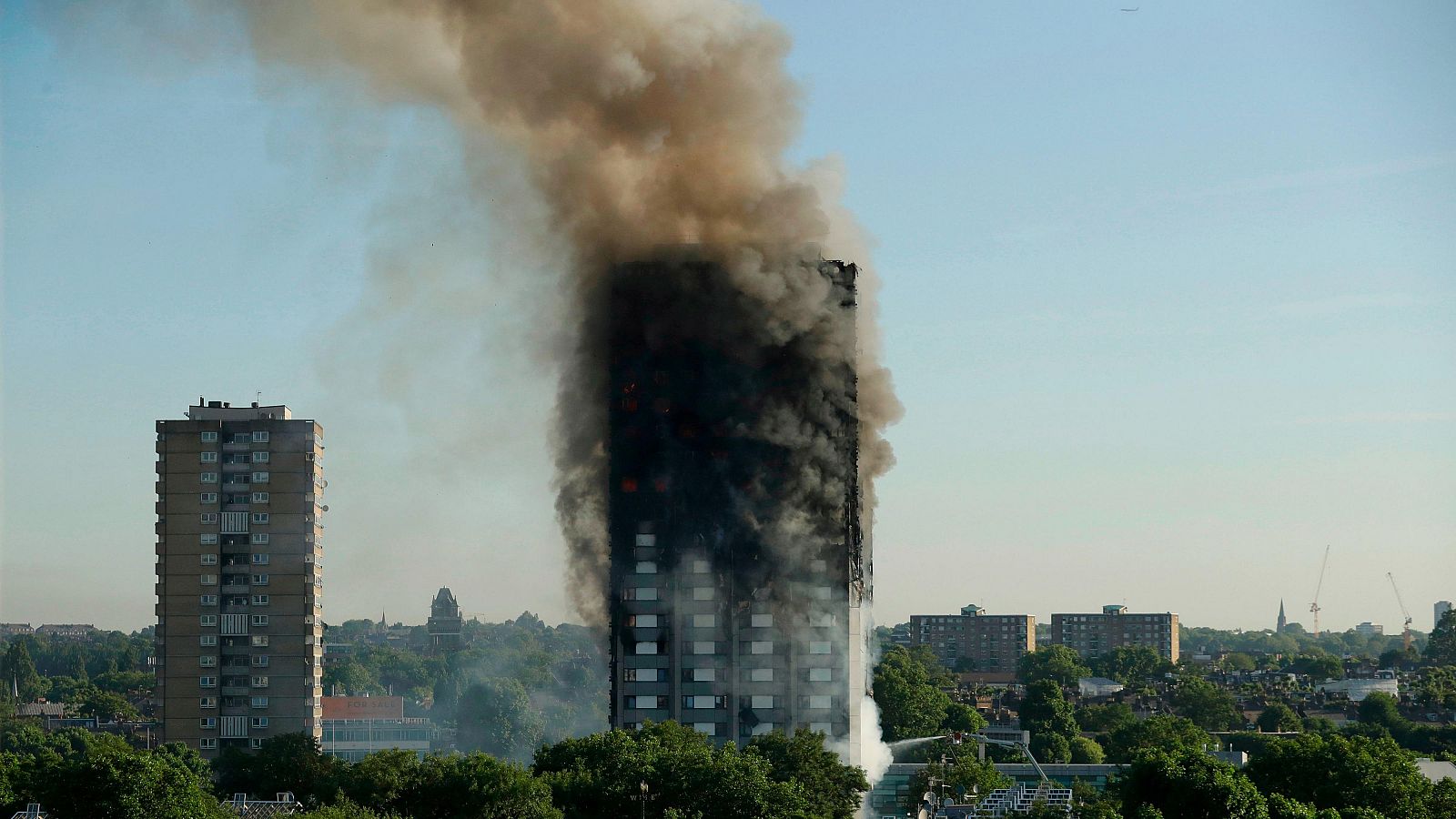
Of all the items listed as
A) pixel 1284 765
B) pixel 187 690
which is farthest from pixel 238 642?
pixel 1284 765

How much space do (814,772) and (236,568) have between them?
69.4 m

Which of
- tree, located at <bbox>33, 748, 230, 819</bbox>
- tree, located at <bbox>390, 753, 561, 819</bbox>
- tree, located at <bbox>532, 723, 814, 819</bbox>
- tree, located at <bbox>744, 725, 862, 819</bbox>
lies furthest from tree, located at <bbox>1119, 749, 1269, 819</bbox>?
tree, located at <bbox>33, 748, 230, 819</bbox>

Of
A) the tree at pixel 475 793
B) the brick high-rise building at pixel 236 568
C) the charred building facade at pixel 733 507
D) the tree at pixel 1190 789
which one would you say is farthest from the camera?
the brick high-rise building at pixel 236 568

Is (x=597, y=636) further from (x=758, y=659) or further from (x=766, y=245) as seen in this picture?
(x=766, y=245)

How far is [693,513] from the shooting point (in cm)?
13300

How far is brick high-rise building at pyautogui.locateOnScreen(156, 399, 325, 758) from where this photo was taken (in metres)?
167

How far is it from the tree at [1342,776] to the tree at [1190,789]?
32.6ft

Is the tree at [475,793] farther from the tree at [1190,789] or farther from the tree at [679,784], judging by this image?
the tree at [1190,789]

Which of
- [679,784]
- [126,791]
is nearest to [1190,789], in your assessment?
[679,784]

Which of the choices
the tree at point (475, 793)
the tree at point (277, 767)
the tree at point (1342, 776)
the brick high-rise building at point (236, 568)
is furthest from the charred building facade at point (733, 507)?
the brick high-rise building at point (236, 568)

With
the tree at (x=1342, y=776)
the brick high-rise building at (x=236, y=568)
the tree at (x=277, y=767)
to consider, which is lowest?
the tree at (x=277, y=767)

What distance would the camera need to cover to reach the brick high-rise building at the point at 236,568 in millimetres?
166875

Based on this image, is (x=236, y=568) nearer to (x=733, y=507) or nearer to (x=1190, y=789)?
(x=733, y=507)

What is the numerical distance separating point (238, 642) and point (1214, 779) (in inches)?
3727
